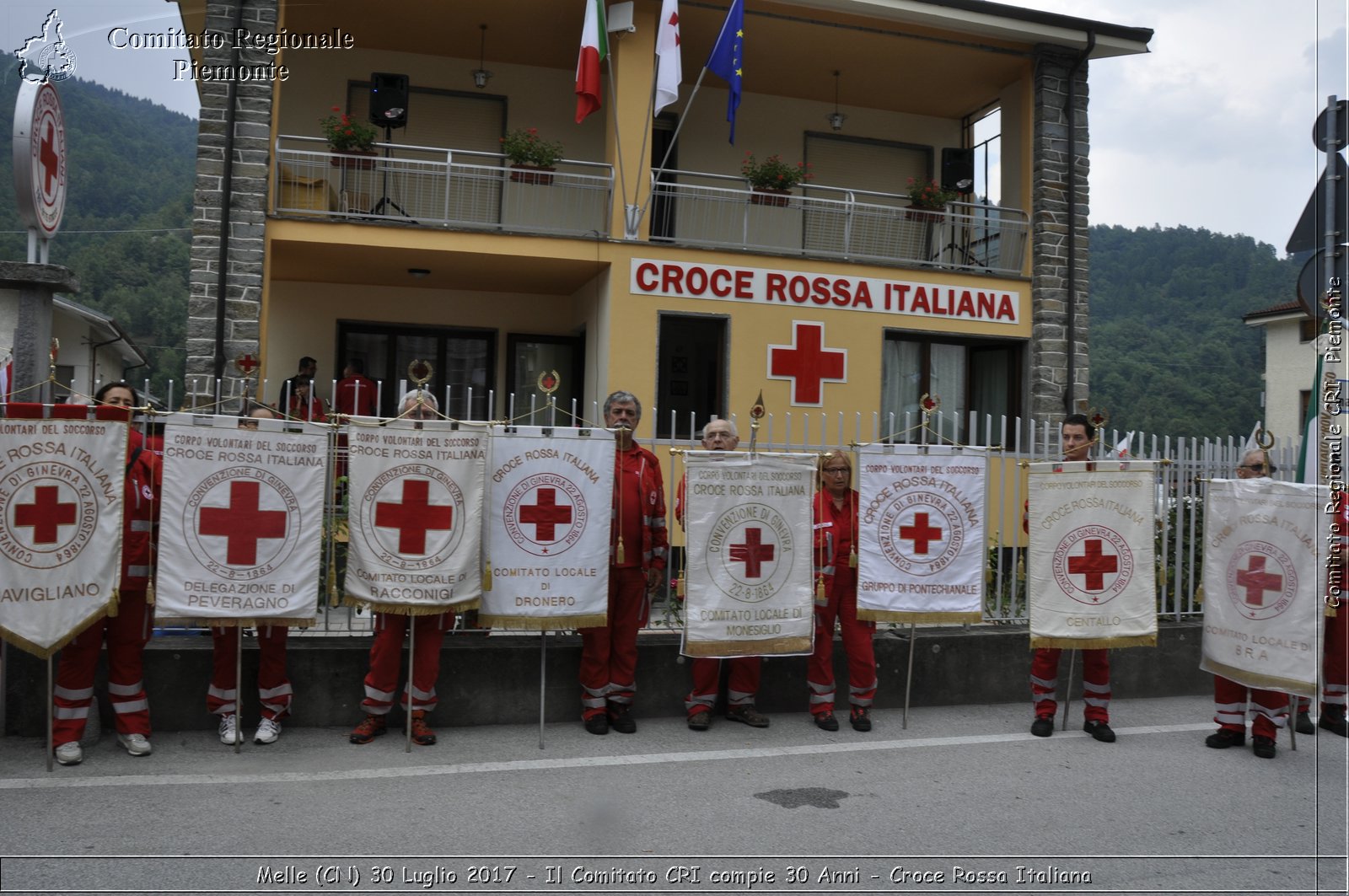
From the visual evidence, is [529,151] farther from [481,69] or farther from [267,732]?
[267,732]

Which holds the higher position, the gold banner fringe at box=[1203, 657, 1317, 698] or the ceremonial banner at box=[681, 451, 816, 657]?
the ceremonial banner at box=[681, 451, 816, 657]

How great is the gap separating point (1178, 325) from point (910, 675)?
1933 centimetres

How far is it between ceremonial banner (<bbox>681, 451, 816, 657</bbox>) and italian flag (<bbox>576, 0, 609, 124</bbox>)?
6.59m

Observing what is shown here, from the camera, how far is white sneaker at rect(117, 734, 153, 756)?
5449 millimetres

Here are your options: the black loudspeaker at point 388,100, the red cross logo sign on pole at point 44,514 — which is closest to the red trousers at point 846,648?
the red cross logo sign on pole at point 44,514

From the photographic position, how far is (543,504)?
241 inches

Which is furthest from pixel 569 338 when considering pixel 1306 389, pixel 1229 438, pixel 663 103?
pixel 1306 389

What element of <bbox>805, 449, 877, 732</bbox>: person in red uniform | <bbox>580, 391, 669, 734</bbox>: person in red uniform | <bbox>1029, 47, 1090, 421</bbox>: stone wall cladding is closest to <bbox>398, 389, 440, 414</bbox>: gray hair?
<bbox>580, 391, 669, 734</bbox>: person in red uniform

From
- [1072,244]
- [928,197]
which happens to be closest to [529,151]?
[928,197]

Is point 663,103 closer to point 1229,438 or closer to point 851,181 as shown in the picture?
point 851,181

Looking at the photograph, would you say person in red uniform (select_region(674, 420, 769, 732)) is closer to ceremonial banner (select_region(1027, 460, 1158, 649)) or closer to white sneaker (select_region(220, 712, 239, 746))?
ceremonial banner (select_region(1027, 460, 1158, 649))

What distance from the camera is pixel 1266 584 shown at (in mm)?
6434

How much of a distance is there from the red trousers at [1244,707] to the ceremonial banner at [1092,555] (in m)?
0.48

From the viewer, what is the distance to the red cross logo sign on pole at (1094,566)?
658 centimetres
